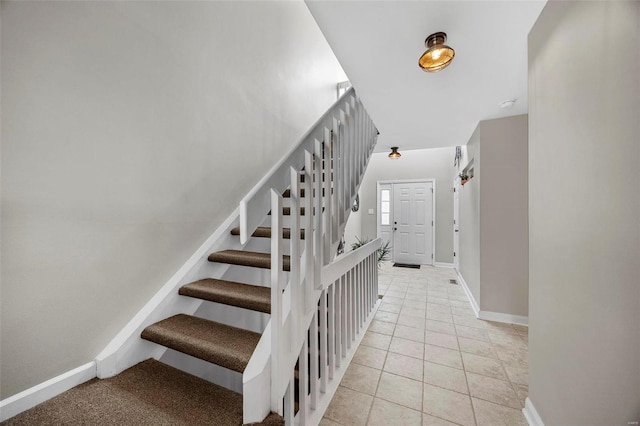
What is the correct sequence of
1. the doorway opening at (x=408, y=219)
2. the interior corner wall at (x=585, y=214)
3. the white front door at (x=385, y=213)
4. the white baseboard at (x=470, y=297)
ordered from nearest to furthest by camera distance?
the interior corner wall at (x=585, y=214) < the white baseboard at (x=470, y=297) < the doorway opening at (x=408, y=219) < the white front door at (x=385, y=213)

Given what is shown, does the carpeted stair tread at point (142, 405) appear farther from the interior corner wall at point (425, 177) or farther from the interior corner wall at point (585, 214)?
the interior corner wall at point (425, 177)

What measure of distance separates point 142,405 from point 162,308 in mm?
589

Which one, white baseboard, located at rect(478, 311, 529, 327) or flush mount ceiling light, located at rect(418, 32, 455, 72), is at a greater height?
flush mount ceiling light, located at rect(418, 32, 455, 72)

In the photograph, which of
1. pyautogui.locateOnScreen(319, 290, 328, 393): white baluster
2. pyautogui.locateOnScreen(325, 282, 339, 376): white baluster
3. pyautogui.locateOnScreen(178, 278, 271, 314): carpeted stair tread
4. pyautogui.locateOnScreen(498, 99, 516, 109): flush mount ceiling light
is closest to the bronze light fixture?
pyautogui.locateOnScreen(498, 99, 516, 109): flush mount ceiling light

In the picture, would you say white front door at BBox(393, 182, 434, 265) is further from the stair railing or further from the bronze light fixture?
the stair railing

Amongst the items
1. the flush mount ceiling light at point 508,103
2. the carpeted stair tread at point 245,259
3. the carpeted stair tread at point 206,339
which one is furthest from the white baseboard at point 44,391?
the flush mount ceiling light at point 508,103

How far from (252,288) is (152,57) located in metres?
1.59

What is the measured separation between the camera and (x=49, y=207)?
1.15 metres

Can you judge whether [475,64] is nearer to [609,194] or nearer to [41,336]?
[609,194]

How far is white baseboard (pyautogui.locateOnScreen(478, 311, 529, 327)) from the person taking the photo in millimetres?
2746

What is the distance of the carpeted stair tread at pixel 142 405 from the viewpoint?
3.30ft

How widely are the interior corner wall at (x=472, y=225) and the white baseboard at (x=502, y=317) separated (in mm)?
157

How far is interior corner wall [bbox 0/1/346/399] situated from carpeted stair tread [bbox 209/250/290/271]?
0.68 ft

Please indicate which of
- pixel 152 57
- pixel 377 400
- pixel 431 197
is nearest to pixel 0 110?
pixel 152 57
